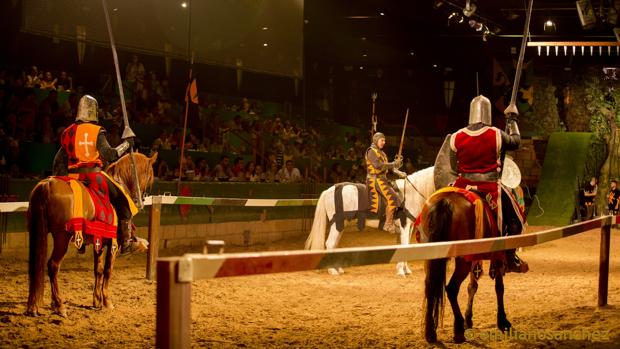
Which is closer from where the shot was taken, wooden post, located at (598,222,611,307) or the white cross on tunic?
the white cross on tunic

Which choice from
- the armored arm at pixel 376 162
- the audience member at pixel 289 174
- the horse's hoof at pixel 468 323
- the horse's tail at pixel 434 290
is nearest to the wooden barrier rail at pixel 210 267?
the horse's tail at pixel 434 290

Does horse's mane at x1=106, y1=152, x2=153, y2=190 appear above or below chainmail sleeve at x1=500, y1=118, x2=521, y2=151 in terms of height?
below

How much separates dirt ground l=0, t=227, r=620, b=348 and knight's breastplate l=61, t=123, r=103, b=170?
1.37 meters

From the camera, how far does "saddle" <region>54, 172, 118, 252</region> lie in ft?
20.1

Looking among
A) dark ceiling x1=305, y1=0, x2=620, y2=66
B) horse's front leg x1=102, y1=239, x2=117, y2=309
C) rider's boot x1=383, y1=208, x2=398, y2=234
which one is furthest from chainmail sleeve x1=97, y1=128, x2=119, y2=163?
dark ceiling x1=305, y1=0, x2=620, y2=66

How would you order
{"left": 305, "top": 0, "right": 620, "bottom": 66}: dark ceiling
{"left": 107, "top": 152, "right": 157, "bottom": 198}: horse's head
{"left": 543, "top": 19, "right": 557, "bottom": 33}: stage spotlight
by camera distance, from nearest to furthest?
{"left": 107, "top": 152, "right": 157, "bottom": 198}: horse's head < {"left": 543, "top": 19, "right": 557, "bottom": 33}: stage spotlight < {"left": 305, "top": 0, "right": 620, "bottom": 66}: dark ceiling

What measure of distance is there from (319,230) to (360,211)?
29.7 inches

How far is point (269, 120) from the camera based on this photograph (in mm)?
18578

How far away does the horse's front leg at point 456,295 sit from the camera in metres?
5.23

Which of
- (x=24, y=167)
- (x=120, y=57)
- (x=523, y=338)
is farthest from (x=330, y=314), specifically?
(x=120, y=57)

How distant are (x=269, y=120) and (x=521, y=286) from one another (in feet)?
35.8

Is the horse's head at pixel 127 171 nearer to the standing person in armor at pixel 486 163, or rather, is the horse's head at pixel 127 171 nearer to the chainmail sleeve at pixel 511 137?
the standing person in armor at pixel 486 163

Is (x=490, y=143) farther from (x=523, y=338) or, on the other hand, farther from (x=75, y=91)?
(x=75, y=91)

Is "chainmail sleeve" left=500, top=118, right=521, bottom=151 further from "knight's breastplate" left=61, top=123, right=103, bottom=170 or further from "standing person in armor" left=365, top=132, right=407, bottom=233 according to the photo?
"standing person in armor" left=365, top=132, right=407, bottom=233
